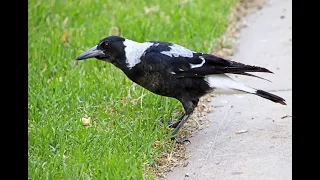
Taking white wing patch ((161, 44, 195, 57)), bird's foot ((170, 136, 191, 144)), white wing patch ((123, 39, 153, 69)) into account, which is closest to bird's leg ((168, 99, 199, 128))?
bird's foot ((170, 136, 191, 144))

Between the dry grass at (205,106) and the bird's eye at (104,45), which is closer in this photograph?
the dry grass at (205,106)

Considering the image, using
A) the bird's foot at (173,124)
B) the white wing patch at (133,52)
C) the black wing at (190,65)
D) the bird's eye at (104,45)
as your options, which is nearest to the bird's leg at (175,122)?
the bird's foot at (173,124)

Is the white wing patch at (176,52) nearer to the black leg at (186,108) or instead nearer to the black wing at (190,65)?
the black wing at (190,65)

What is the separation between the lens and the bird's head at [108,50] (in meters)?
5.09

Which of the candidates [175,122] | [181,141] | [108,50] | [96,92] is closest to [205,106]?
[175,122]

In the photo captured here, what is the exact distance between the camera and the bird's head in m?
5.09

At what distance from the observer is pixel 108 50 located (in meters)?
5.12

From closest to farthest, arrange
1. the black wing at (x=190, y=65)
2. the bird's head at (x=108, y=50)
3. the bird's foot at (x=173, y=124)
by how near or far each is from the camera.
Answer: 1. the black wing at (x=190, y=65)
2. the bird's head at (x=108, y=50)
3. the bird's foot at (x=173, y=124)

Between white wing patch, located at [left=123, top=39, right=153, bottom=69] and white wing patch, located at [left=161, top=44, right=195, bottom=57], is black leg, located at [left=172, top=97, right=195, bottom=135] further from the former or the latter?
white wing patch, located at [left=123, top=39, right=153, bottom=69]

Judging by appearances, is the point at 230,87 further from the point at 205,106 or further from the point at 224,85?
the point at 205,106

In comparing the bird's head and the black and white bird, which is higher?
the bird's head

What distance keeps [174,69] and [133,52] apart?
343mm

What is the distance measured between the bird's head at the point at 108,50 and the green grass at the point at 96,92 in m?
0.48
